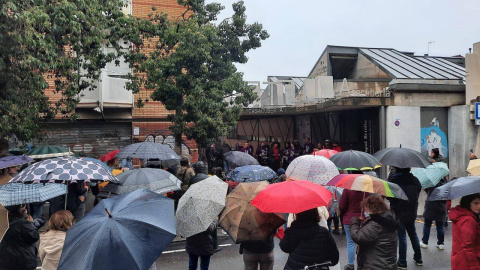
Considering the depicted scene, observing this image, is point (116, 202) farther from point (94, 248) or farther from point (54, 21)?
point (54, 21)

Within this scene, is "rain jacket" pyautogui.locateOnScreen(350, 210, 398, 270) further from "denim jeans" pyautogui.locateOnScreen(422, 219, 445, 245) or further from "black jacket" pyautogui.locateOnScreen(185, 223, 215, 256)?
"denim jeans" pyautogui.locateOnScreen(422, 219, 445, 245)

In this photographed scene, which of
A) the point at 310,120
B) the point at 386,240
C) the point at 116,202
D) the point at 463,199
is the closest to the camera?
the point at 116,202

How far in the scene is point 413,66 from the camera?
19500 millimetres

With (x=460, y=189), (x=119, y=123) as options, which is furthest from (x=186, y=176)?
(x=119, y=123)

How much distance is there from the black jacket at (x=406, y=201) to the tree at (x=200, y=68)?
21.7 ft

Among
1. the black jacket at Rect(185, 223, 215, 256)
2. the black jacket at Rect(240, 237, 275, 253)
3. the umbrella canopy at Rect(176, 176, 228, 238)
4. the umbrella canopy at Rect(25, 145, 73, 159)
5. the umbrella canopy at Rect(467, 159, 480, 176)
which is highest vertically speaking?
the umbrella canopy at Rect(25, 145, 73, 159)

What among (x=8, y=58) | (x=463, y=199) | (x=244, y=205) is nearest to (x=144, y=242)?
(x=244, y=205)

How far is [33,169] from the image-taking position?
5.88 m

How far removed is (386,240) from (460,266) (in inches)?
40.2

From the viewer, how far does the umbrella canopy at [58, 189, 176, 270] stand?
127 inches

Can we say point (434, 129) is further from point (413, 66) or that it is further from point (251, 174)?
point (251, 174)

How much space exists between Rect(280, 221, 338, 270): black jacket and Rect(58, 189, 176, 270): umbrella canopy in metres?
1.39

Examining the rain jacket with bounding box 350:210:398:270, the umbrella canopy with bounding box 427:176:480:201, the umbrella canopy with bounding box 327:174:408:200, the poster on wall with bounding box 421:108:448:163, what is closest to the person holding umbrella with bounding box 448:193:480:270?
the umbrella canopy with bounding box 427:176:480:201

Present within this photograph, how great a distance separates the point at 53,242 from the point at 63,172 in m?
1.63
